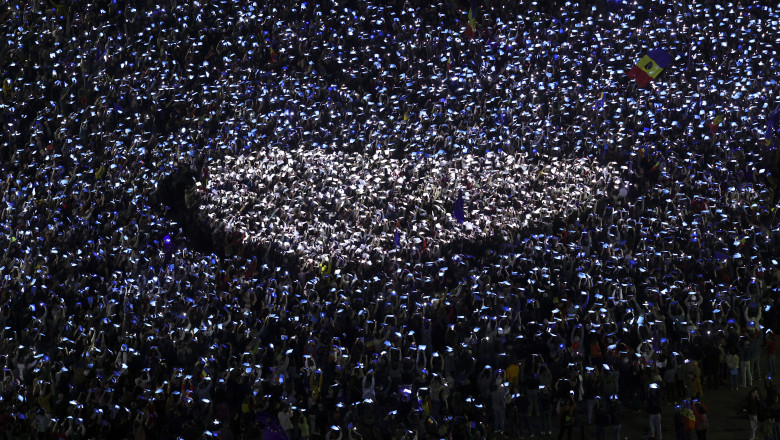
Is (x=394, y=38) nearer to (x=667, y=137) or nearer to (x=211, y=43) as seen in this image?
(x=211, y=43)

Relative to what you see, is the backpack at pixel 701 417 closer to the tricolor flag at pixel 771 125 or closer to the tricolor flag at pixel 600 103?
the tricolor flag at pixel 771 125

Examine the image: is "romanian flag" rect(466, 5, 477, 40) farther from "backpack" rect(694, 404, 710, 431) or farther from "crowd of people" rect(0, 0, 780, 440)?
"backpack" rect(694, 404, 710, 431)

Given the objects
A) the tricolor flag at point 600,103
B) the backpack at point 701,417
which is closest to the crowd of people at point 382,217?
the backpack at point 701,417

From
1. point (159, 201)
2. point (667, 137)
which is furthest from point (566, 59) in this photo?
point (159, 201)

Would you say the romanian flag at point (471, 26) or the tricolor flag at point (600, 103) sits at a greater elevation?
the romanian flag at point (471, 26)

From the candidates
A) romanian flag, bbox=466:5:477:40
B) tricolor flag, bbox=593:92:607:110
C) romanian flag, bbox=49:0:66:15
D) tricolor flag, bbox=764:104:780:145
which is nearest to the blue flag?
tricolor flag, bbox=593:92:607:110

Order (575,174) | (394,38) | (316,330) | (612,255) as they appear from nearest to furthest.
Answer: (316,330) → (612,255) → (575,174) → (394,38)
